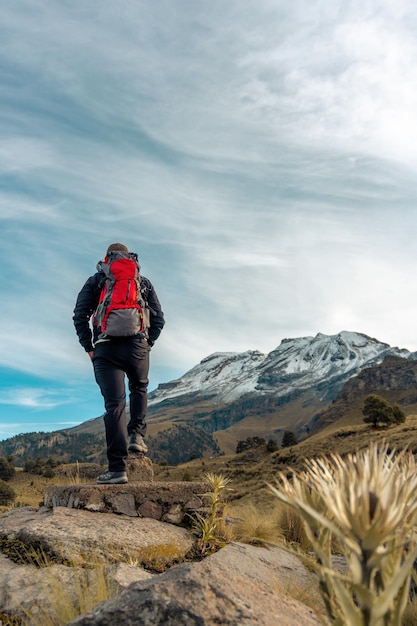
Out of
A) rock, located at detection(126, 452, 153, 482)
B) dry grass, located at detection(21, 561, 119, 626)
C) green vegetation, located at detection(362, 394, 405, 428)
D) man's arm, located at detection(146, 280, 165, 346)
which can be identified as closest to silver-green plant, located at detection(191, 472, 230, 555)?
rock, located at detection(126, 452, 153, 482)

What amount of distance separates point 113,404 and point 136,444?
3.87 feet

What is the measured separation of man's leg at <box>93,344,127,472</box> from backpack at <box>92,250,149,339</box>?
0.30 metres

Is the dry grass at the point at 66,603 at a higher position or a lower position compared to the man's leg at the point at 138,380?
lower

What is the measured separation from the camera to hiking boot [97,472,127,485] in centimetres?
503

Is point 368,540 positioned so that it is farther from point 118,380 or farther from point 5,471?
point 5,471

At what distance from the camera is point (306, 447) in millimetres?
58531

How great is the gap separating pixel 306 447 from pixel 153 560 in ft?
193

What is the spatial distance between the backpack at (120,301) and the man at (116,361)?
15 millimetres

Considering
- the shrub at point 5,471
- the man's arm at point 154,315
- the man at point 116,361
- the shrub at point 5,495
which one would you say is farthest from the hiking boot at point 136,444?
the shrub at point 5,471

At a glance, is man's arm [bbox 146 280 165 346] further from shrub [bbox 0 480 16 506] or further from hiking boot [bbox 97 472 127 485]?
shrub [bbox 0 480 16 506]

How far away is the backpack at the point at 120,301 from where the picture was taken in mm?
5258

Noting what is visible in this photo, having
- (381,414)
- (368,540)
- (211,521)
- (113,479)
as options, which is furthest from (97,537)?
(381,414)

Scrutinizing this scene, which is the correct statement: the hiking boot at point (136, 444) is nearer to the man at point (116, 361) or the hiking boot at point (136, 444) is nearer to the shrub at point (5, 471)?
the man at point (116, 361)

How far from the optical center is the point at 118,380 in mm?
5320
